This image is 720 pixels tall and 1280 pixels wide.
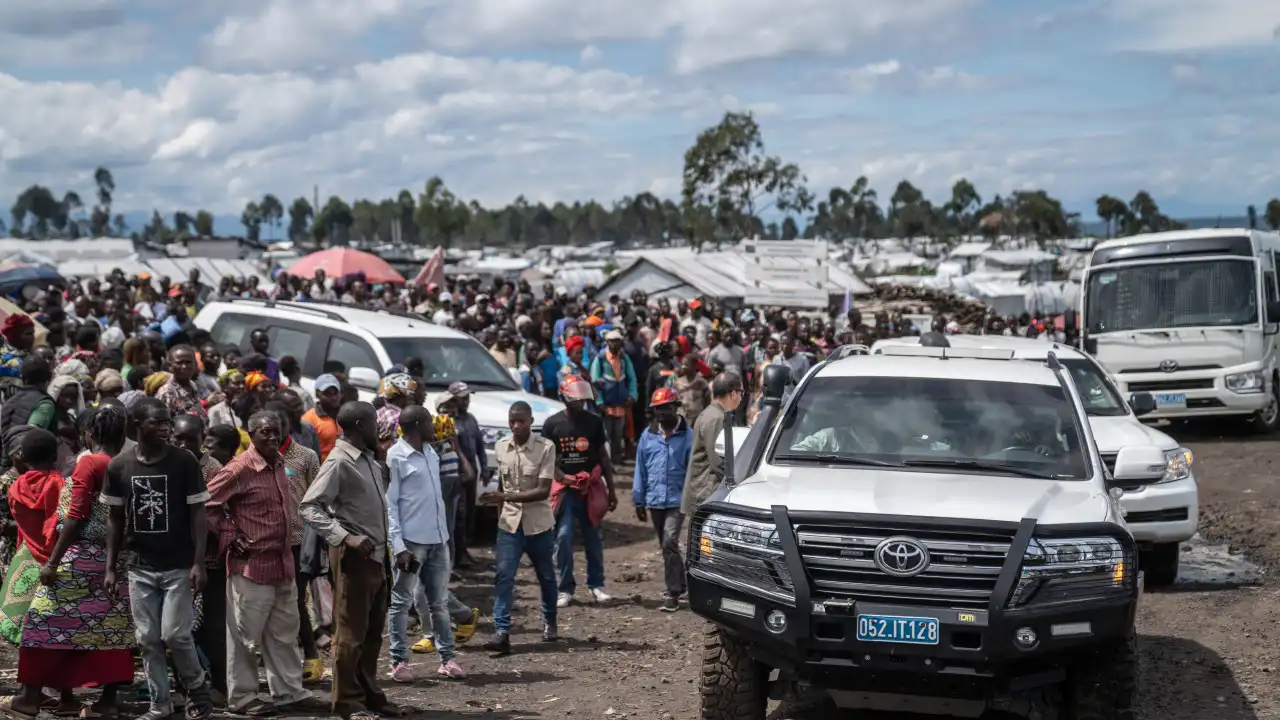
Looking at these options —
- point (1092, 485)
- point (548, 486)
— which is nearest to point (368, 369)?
point (548, 486)

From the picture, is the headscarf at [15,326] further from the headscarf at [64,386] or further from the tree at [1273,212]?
the tree at [1273,212]

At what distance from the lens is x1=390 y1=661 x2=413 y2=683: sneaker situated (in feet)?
29.3

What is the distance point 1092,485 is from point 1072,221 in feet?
410

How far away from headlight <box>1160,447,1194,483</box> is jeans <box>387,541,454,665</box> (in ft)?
18.8

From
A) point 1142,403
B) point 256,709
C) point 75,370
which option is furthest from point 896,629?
point 75,370

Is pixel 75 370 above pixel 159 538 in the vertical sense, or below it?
above

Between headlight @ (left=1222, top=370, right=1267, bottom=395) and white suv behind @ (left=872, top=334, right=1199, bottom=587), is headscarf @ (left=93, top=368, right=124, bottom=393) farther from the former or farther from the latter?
headlight @ (left=1222, top=370, right=1267, bottom=395)

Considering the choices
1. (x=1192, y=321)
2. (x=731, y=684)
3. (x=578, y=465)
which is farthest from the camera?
(x=1192, y=321)

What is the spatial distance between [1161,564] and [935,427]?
4.75 m

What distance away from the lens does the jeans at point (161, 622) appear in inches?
294

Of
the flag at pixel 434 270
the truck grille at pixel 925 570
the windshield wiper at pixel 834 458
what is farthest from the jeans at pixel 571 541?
the flag at pixel 434 270

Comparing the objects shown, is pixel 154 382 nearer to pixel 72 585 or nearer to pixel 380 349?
pixel 72 585

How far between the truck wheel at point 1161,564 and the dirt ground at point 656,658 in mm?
131

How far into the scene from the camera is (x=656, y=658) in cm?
973
